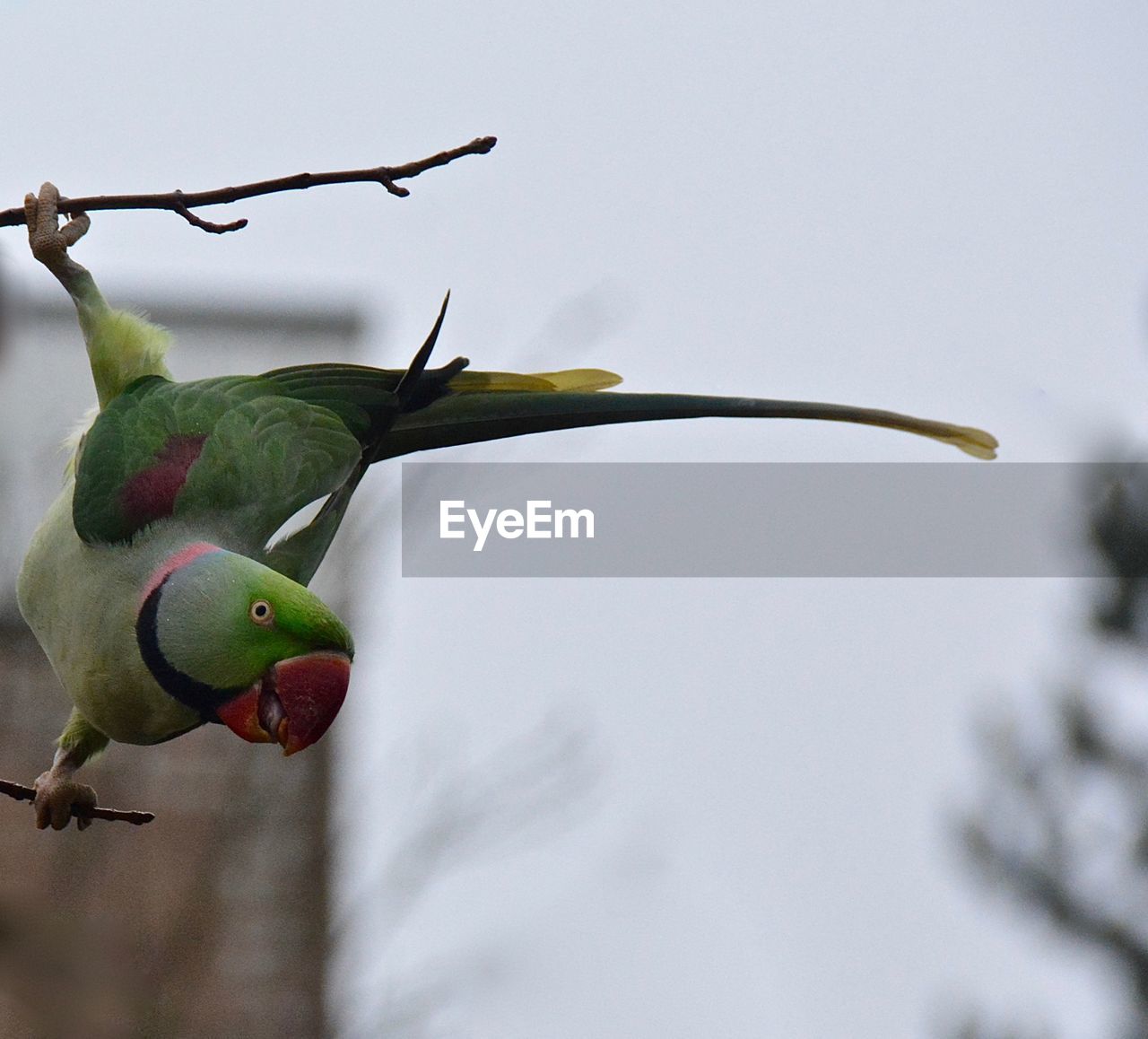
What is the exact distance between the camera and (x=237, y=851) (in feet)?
19.6

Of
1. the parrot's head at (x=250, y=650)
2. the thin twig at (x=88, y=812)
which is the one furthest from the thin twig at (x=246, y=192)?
the thin twig at (x=88, y=812)

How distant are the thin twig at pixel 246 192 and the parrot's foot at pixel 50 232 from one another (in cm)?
14

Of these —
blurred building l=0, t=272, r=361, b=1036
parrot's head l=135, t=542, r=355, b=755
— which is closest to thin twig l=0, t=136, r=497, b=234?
parrot's head l=135, t=542, r=355, b=755

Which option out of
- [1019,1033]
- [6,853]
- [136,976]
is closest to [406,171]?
[136,976]

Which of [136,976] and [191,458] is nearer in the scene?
[191,458]

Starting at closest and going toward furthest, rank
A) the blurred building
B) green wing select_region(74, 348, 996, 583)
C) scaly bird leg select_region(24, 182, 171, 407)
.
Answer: green wing select_region(74, 348, 996, 583) → scaly bird leg select_region(24, 182, 171, 407) → the blurred building

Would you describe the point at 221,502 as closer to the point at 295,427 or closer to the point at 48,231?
the point at 295,427

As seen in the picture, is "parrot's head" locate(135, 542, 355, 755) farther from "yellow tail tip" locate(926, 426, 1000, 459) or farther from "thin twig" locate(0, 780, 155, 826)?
"yellow tail tip" locate(926, 426, 1000, 459)

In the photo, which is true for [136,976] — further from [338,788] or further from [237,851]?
[338,788]

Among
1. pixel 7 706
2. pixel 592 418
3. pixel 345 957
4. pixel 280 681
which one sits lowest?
pixel 345 957

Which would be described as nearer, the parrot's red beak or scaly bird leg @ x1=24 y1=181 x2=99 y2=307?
the parrot's red beak

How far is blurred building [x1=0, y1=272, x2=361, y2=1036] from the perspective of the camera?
5.26 metres

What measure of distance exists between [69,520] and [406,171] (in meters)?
0.73

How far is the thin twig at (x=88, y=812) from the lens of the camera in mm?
2004
